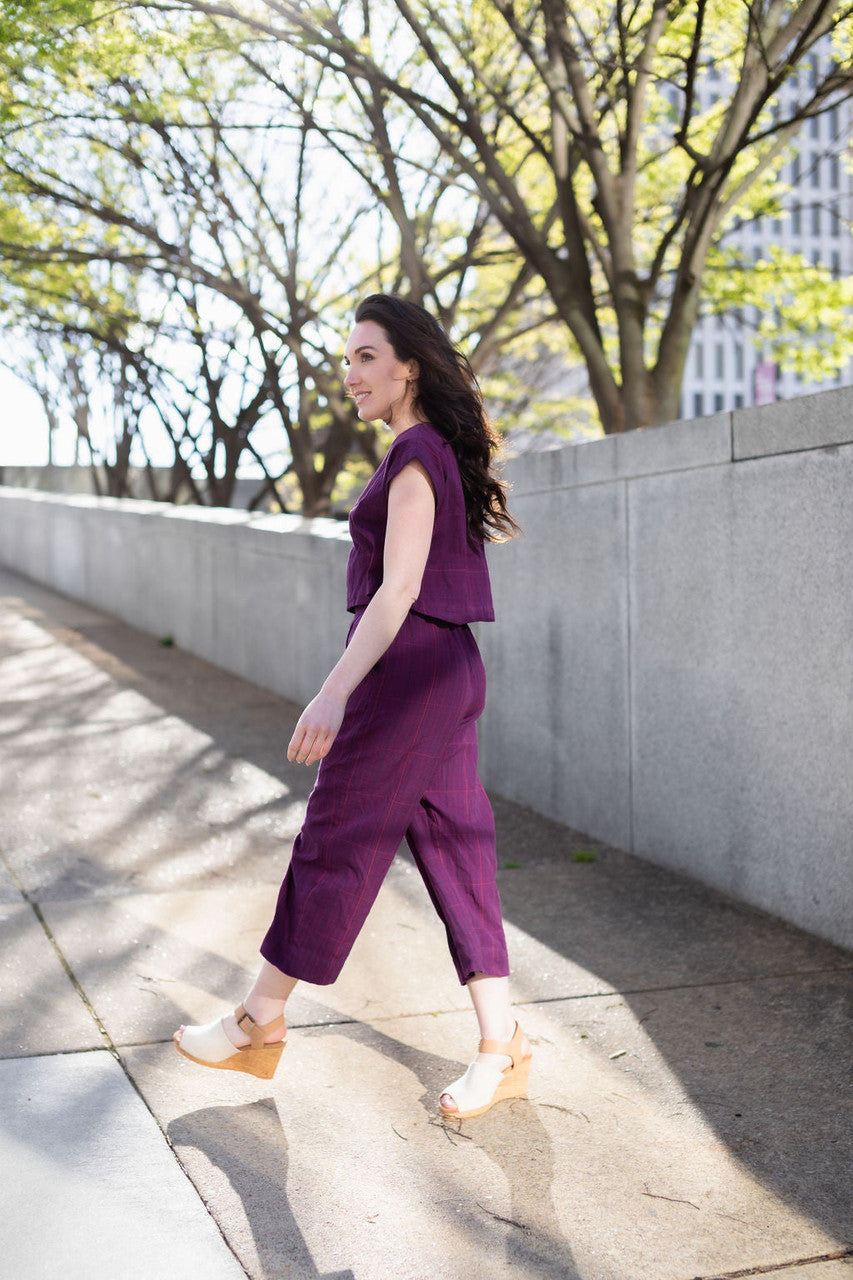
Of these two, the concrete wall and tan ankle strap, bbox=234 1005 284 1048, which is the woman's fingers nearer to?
tan ankle strap, bbox=234 1005 284 1048

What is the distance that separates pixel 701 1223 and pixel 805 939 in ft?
5.93

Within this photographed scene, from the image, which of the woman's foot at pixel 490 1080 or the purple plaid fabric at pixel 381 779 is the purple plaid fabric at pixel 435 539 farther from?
the woman's foot at pixel 490 1080

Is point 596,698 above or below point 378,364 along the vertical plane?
below

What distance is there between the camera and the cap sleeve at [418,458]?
290 centimetres

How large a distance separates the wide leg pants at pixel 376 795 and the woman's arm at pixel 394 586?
13 cm

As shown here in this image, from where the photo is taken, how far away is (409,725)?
2.97 metres

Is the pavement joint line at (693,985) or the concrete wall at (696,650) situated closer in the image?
the pavement joint line at (693,985)

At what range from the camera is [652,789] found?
5184mm

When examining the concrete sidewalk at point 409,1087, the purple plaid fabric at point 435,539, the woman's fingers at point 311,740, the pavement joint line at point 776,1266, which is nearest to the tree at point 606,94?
the concrete sidewalk at point 409,1087

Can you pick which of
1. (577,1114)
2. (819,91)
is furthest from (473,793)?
(819,91)

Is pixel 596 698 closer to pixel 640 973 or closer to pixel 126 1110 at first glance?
pixel 640 973

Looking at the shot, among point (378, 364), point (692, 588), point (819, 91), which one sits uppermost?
point (819, 91)

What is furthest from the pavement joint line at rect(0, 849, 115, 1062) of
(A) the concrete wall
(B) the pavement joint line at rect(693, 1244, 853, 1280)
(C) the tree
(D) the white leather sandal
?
(C) the tree

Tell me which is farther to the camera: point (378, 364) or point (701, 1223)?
point (378, 364)
